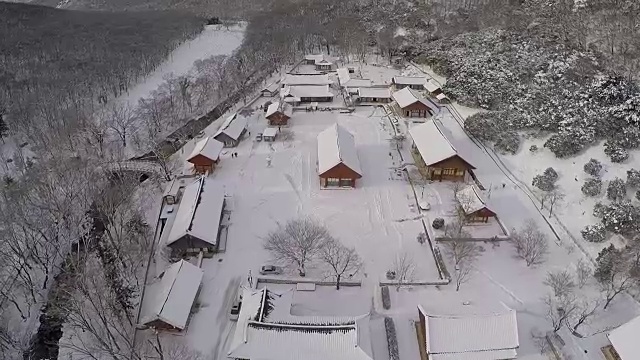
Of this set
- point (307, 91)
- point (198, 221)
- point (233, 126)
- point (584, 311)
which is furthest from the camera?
point (307, 91)

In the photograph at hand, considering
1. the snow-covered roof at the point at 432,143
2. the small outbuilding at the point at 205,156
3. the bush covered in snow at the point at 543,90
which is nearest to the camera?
the snow-covered roof at the point at 432,143

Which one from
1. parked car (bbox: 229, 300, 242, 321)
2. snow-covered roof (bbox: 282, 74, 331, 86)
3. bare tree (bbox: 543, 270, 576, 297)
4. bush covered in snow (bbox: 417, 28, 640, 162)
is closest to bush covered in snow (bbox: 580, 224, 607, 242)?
bare tree (bbox: 543, 270, 576, 297)

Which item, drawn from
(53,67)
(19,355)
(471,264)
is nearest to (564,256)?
(471,264)

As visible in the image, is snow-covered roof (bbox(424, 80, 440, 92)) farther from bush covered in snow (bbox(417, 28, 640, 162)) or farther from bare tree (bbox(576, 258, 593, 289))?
bare tree (bbox(576, 258, 593, 289))

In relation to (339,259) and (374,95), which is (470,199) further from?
(374,95)

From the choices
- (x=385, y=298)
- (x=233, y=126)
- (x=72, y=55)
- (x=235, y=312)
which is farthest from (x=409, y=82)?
(x=72, y=55)

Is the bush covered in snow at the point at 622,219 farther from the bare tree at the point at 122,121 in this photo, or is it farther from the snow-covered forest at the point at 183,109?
the bare tree at the point at 122,121

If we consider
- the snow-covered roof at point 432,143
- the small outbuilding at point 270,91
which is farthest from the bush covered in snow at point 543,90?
the small outbuilding at point 270,91
